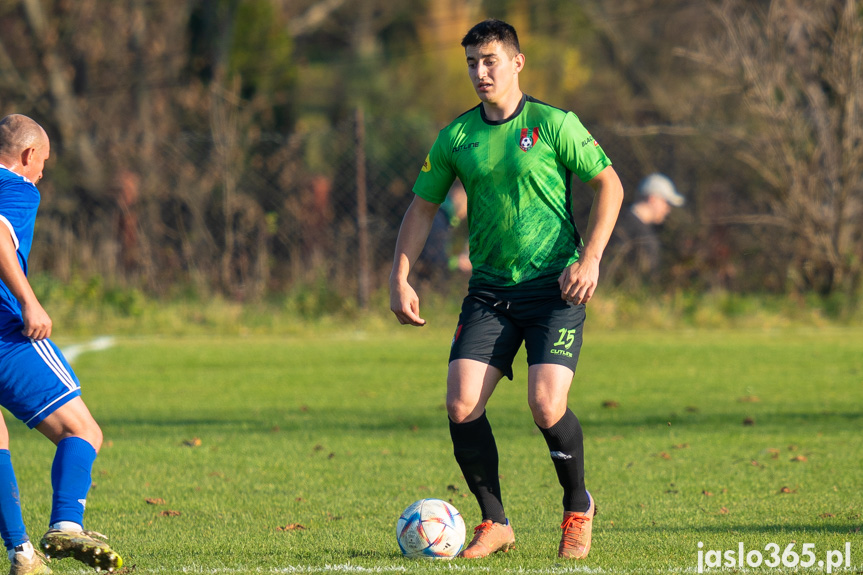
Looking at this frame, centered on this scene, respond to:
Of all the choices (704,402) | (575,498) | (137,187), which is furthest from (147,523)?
(137,187)

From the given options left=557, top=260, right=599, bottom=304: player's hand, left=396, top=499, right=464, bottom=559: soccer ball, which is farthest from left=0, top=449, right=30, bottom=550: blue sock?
left=557, top=260, right=599, bottom=304: player's hand

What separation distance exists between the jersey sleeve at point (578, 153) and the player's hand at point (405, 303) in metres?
0.85

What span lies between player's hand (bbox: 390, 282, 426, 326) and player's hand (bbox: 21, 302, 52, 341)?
1369 mm

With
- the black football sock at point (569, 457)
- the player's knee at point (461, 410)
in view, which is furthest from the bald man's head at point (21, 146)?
the black football sock at point (569, 457)

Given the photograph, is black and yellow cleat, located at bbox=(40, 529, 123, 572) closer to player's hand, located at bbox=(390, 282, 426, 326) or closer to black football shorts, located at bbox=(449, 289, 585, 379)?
player's hand, located at bbox=(390, 282, 426, 326)

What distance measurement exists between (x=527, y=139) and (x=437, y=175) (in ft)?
1.43

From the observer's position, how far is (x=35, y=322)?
423 cm

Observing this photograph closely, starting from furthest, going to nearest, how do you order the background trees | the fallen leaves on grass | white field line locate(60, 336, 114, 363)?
the background trees
white field line locate(60, 336, 114, 363)
the fallen leaves on grass

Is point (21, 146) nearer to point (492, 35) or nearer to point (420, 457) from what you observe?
point (492, 35)

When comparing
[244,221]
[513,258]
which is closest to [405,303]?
[513,258]

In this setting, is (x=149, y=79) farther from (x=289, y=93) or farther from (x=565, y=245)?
(x=565, y=245)

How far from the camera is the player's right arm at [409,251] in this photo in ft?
15.6

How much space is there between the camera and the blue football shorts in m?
4.30

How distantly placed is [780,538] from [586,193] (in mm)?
12580
